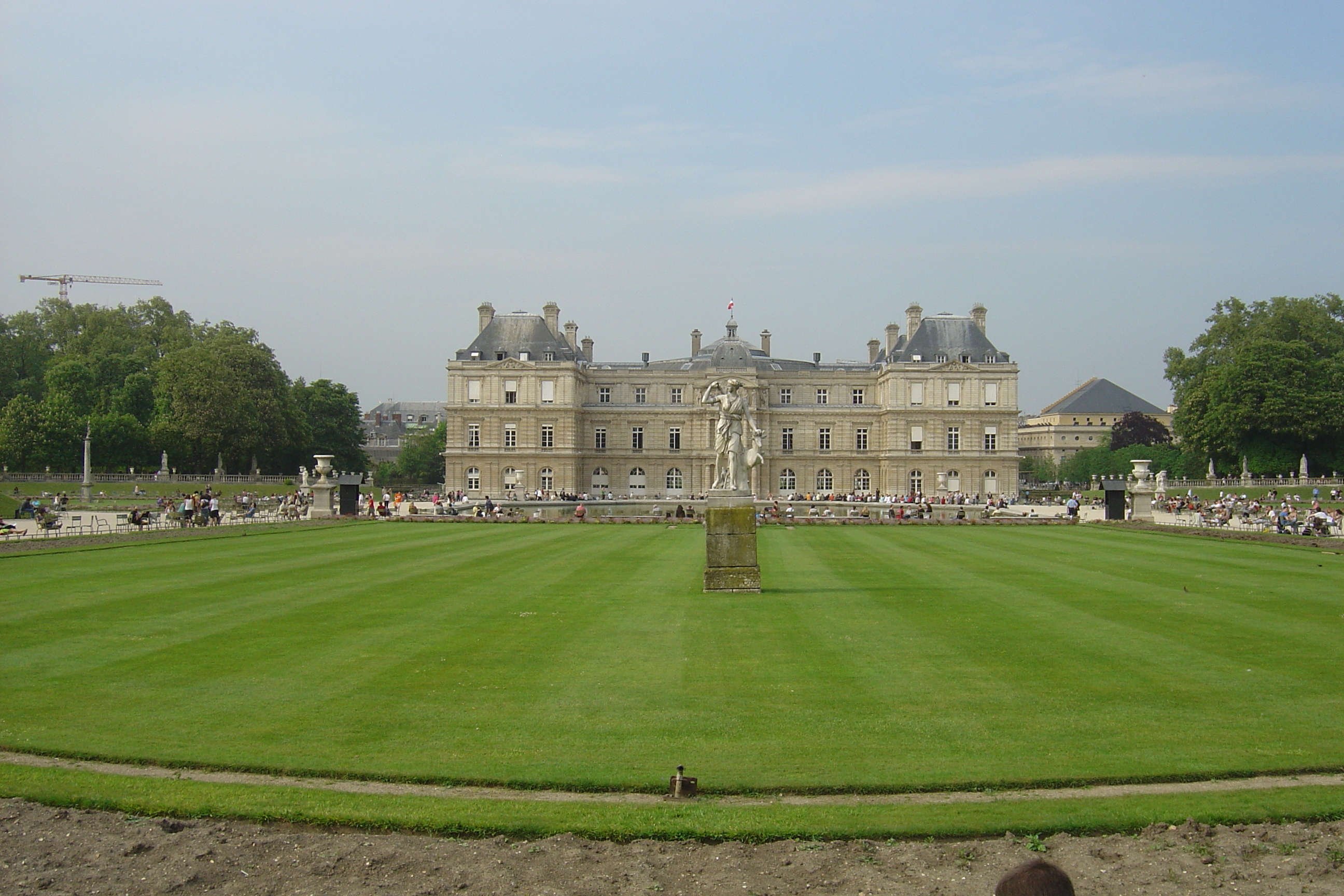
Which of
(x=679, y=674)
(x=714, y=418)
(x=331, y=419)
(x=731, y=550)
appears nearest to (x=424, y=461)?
(x=331, y=419)

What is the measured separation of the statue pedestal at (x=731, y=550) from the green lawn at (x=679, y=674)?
0.55 m

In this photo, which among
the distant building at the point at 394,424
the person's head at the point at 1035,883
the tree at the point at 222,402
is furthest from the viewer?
the distant building at the point at 394,424

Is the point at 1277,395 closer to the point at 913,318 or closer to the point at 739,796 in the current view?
the point at 913,318

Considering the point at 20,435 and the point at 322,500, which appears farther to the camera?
the point at 20,435

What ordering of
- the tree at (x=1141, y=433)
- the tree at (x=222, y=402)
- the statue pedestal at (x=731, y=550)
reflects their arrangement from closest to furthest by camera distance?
1. the statue pedestal at (x=731, y=550)
2. the tree at (x=222, y=402)
3. the tree at (x=1141, y=433)

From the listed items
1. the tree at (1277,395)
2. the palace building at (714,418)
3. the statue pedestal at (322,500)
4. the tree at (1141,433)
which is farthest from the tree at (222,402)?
the tree at (1141,433)

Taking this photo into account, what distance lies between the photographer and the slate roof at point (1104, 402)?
147000mm

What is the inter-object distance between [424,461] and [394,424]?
5451 centimetres

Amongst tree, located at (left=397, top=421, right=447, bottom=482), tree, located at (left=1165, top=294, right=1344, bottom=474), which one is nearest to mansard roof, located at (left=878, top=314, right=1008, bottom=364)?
tree, located at (left=1165, top=294, right=1344, bottom=474)

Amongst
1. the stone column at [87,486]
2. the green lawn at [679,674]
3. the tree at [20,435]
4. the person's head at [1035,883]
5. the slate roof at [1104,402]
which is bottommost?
the green lawn at [679,674]

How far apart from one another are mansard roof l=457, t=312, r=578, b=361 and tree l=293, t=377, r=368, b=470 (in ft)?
50.3

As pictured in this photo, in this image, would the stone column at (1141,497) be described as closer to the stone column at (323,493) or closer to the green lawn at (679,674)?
the green lawn at (679,674)

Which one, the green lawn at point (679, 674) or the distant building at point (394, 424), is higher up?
the distant building at point (394, 424)

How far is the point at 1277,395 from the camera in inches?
2717
